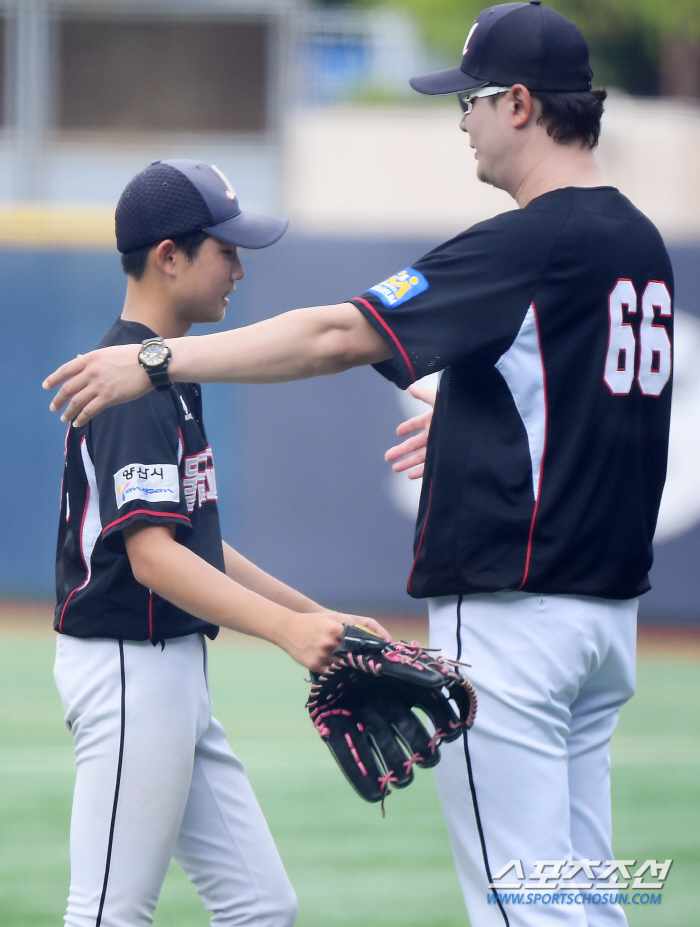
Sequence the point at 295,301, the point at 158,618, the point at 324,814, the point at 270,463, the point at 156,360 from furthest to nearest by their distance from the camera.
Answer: the point at 295,301, the point at 270,463, the point at 324,814, the point at 158,618, the point at 156,360

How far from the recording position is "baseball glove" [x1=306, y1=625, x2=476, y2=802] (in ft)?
7.33

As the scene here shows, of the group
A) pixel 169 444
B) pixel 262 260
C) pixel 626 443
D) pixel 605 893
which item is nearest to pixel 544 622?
pixel 626 443

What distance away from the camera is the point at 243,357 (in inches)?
87.2

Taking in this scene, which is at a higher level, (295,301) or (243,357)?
(243,357)

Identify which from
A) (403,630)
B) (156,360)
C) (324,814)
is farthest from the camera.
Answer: (403,630)

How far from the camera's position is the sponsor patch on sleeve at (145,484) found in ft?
7.89

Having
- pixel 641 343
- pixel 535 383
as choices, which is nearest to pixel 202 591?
pixel 535 383

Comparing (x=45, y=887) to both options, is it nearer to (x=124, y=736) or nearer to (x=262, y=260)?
(x=124, y=736)

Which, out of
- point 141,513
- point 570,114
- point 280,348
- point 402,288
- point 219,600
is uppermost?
point 570,114

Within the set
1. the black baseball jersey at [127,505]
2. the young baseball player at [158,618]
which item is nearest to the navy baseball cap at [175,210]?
the young baseball player at [158,618]

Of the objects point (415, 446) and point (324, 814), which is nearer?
point (415, 446)

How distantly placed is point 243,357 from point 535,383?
0.55 meters

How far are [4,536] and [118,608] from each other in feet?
23.7

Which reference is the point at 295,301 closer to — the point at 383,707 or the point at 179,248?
the point at 179,248
